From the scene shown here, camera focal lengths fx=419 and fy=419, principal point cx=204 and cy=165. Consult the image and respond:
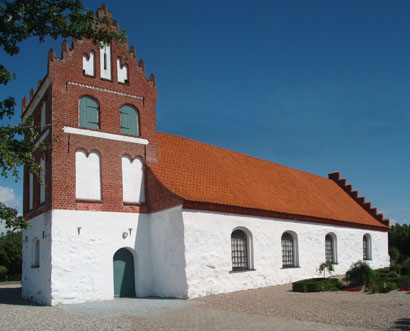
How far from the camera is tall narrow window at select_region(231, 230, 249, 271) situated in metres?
19.7

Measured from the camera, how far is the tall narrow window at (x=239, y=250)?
1973cm

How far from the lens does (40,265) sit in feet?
58.2

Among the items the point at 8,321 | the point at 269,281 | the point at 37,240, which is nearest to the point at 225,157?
the point at 269,281

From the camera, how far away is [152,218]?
19250 millimetres

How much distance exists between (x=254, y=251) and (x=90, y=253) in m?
7.68

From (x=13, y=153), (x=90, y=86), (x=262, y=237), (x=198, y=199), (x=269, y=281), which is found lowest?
(x=269, y=281)

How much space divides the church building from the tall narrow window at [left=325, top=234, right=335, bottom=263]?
11.5ft

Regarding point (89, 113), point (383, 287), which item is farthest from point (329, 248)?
point (89, 113)

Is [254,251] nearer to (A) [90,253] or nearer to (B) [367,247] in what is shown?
(A) [90,253]

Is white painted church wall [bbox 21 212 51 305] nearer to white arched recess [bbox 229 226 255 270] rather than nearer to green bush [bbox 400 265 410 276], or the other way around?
white arched recess [bbox 229 226 255 270]

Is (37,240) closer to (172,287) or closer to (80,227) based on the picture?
(80,227)

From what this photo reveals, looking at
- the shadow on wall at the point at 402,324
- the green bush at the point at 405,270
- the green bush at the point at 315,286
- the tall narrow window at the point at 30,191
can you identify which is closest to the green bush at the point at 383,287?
the green bush at the point at 315,286

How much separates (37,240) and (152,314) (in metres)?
8.49

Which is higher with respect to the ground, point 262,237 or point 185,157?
point 185,157
